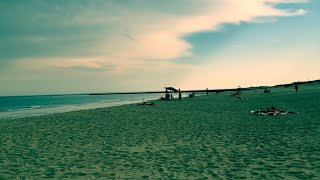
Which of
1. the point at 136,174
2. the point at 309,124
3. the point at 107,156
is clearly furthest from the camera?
the point at 309,124

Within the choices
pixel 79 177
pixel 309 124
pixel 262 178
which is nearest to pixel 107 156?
pixel 79 177

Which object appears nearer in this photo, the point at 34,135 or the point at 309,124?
the point at 34,135

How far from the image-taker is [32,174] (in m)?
10.1

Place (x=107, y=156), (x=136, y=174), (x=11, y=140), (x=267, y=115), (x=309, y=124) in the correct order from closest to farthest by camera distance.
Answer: (x=136, y=174), (x=107, y=156), (x=11, y=140), (x=309, y=124), (x=267, y=115)

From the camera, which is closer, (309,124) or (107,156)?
(107,156)

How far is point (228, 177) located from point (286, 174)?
1.78m

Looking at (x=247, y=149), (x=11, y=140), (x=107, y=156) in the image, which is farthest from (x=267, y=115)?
(x=11, y=140)

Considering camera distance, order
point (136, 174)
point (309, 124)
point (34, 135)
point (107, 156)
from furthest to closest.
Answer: point (309, 124)
point (34, 135)
point (107, 156)
point (136, 174)

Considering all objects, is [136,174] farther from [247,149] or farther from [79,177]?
[247,149]

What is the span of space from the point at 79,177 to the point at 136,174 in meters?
1.75

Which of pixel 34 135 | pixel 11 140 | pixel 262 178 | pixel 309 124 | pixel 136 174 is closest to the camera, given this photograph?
pixel 262 178

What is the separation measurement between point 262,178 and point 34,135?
14.9 m

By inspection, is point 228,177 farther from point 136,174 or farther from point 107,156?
point 107,156

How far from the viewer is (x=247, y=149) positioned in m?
13.4
